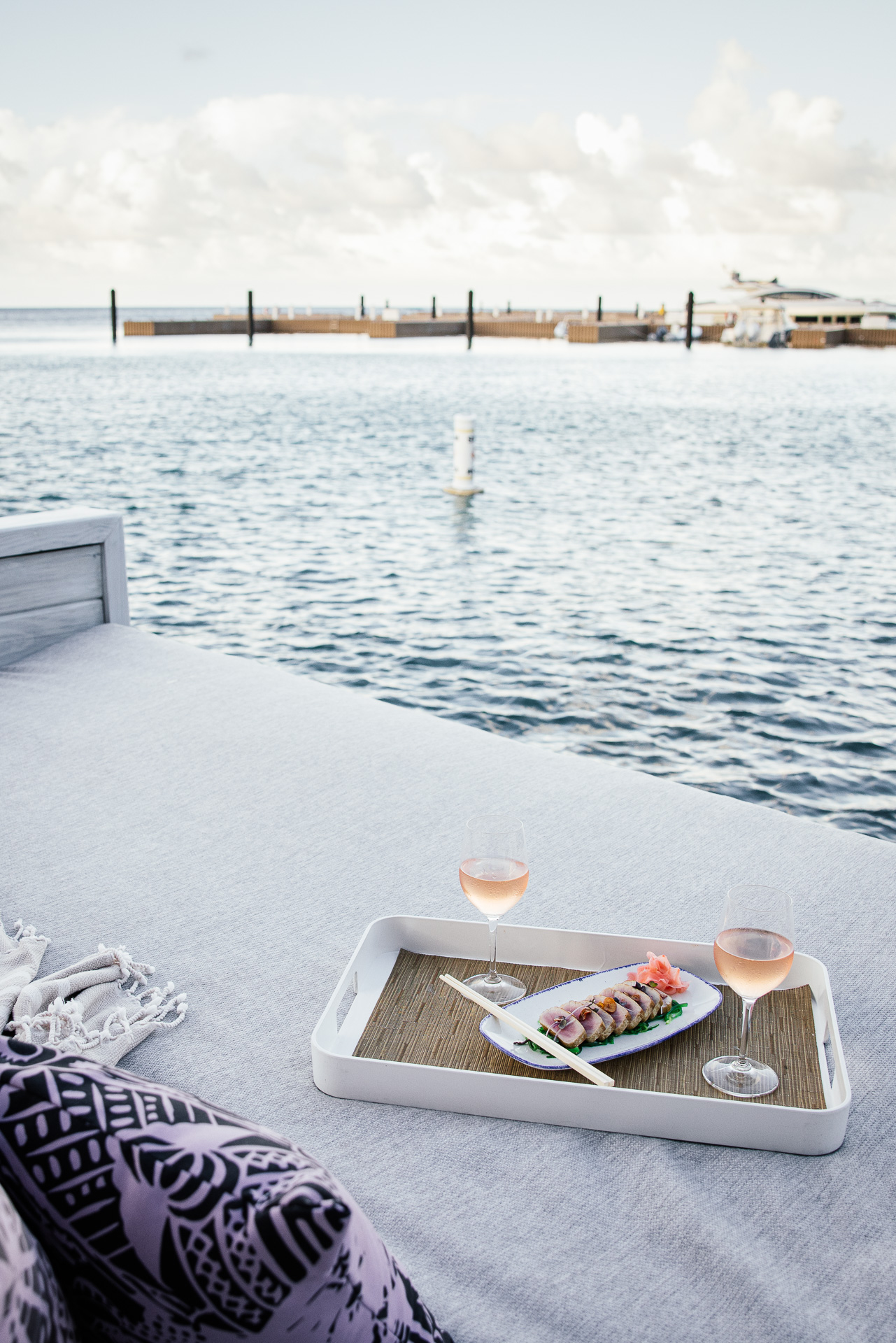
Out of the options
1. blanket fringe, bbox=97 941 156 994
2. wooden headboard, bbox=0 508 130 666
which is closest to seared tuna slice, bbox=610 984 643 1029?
blanket fringe, bbox=97 941 156 994

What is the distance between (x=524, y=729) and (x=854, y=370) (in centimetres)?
3346

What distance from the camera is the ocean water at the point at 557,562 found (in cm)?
507

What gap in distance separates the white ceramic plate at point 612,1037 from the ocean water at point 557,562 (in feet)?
9.57

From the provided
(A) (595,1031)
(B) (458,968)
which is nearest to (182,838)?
(B) (458,968)

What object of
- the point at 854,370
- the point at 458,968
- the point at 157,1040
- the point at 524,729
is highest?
the point at 854,370

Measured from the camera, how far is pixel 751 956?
1.27 metres

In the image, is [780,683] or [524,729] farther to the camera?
[780,683]

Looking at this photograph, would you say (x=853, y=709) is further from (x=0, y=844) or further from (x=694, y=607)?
(x=0, y=844)

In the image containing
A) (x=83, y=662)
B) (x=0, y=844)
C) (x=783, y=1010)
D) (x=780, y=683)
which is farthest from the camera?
(x=780, y=683)

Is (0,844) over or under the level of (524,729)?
over

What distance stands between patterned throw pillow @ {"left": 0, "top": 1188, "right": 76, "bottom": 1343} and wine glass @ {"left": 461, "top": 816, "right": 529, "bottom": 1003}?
31.4 inches

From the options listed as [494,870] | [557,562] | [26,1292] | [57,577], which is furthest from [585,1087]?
[557,562]

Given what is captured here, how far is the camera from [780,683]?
554cm

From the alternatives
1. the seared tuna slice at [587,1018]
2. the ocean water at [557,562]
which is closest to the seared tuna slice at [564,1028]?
the seared tuna slice at [587,1018]
